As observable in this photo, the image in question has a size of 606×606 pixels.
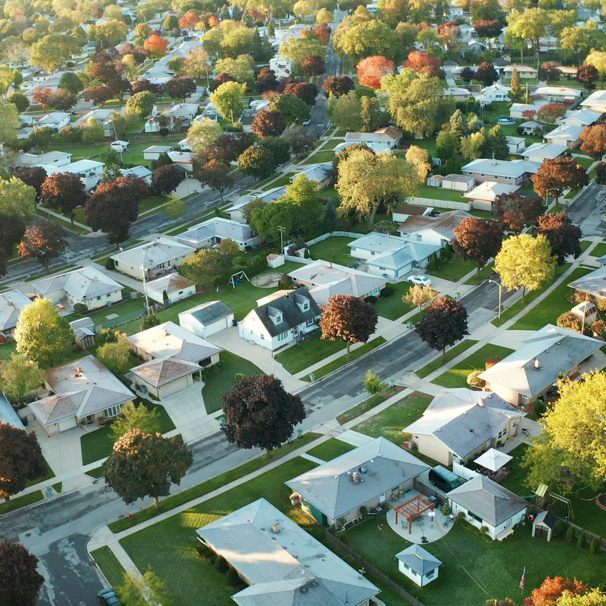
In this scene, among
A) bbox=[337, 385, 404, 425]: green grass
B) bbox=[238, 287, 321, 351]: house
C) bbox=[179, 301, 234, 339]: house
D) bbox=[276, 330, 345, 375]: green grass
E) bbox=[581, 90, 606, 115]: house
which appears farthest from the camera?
→ bbox=[581, 90, 606, 115]: house

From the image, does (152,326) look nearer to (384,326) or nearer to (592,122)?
(384,326)

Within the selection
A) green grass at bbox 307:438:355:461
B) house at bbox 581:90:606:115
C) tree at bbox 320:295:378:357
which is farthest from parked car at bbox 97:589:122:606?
house at bbox 581:90:606:115

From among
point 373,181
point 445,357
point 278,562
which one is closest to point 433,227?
point 373,181

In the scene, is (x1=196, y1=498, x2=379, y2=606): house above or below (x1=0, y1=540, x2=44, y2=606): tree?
below

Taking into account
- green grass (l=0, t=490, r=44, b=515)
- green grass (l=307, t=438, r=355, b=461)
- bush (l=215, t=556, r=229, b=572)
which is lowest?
green grass (l=307, t=438, r=355, b=461)

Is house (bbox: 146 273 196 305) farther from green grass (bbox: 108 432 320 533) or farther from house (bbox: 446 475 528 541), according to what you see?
house (bbox: 446 475 528 541)
